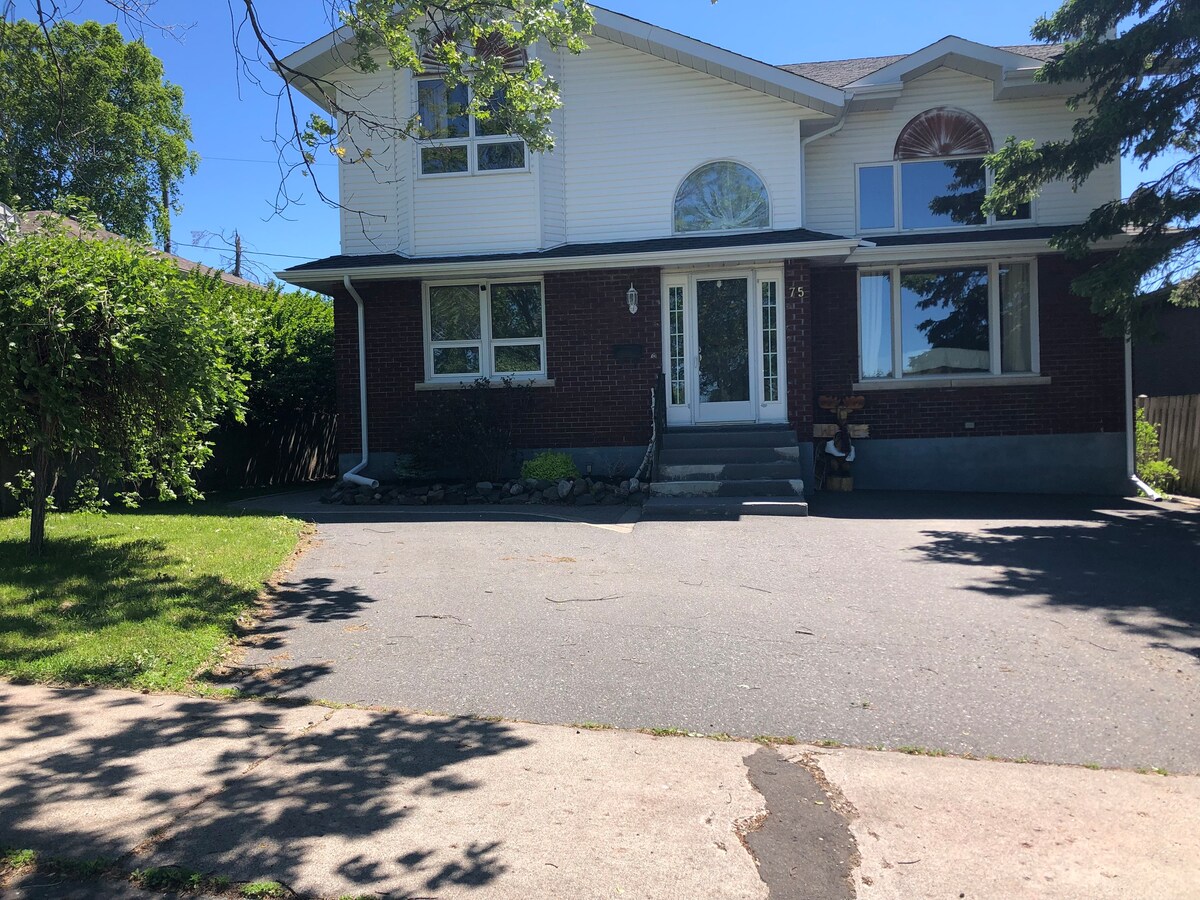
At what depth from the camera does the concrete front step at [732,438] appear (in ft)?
39.4

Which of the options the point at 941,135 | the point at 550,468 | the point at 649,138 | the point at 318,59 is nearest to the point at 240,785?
the point at 550,468

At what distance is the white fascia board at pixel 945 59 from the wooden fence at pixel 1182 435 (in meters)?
6.16

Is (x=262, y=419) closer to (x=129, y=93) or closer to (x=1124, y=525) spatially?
(x=1124, y=525)

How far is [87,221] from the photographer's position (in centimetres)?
742

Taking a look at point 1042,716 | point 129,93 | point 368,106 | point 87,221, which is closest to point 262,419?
point 368,106

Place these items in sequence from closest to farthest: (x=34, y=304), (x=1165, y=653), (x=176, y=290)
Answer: (x=1165, y=653), (x=34, y=304), (x=176, y=290)

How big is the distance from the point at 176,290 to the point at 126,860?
16.9ft

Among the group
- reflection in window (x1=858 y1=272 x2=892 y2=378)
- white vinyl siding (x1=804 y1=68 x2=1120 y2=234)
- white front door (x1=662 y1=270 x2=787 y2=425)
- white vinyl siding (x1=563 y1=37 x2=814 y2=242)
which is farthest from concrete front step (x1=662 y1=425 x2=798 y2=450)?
white vinyl siding (x1=804 y1=68 x2=1120 y2=234)

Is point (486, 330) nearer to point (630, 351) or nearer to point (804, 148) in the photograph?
point (630, 351)

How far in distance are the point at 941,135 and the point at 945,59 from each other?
113cm

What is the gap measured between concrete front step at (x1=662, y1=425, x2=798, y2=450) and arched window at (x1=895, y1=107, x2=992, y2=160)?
17.6 feet

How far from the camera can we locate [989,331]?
13.4 meters

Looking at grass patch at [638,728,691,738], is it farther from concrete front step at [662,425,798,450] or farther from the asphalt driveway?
concrete front step at [662,425,798,450]

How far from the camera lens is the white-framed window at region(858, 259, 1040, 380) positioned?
13.4 meters
